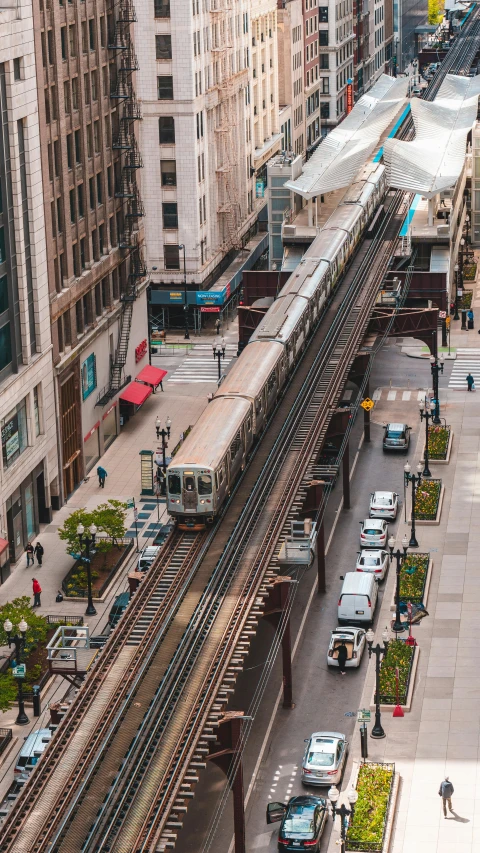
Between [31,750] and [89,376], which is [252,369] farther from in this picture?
[31,750]

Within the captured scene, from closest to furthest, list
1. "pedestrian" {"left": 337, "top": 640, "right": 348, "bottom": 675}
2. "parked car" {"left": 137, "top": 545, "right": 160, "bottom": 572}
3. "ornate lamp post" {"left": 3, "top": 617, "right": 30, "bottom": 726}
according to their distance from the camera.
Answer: "ornate lamp post" {"left": 3, "top": 617, "right": 30, "bottom": 726}, "pedestrian" {"left": 337, "top": 640, "right": 348, "bottom": 675}, "parked car" {"left": 137, "top": 545, "right": 160, "bottom": 572}

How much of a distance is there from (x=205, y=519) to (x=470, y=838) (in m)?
20.0

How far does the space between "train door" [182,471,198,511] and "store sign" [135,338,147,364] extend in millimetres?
40895

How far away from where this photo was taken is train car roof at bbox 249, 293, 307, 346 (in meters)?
86.9

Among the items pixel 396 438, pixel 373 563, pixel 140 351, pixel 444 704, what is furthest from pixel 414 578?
pixel 140 351

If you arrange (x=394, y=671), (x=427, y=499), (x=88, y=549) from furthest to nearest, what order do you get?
(x=427, y=499) → (x=88, y=549) → (x=394, y=671)

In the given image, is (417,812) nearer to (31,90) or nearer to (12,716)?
(12,716)

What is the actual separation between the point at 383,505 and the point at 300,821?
32.3 meters

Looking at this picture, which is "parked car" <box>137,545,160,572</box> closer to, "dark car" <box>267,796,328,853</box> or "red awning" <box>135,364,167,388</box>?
"dark car" <box>267,796,328,853</box>

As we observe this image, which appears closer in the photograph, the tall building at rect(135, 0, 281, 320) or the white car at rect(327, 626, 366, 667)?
the white car at rect(327, 626, 366, 667)

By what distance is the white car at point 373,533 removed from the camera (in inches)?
3172

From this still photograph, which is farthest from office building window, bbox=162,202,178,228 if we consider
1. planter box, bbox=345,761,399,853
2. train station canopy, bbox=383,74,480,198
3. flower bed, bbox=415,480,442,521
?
planter box, bbox=345,761,399,853

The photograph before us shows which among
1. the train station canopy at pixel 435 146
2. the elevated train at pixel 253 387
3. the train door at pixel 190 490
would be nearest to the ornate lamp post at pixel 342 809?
the train door at pixel 190 490

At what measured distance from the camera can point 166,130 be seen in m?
124
